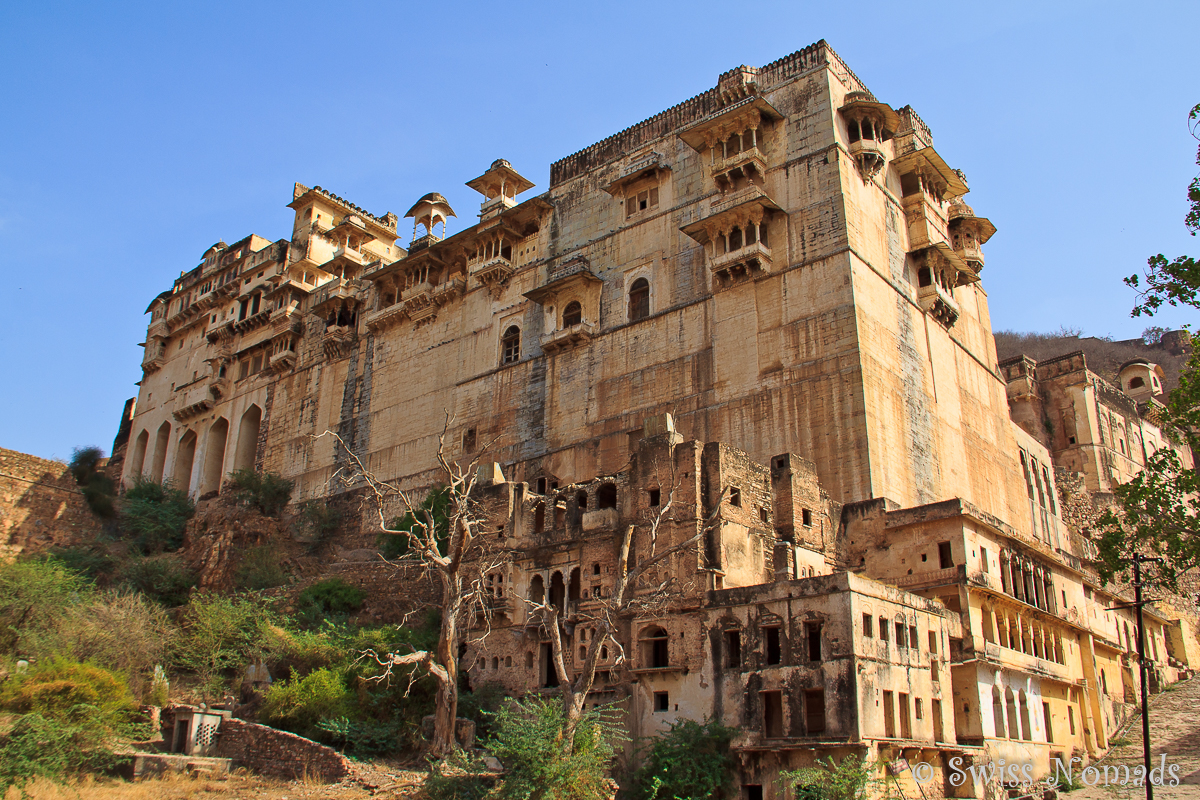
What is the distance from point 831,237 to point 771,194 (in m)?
2.92

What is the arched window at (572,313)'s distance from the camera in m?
33.1

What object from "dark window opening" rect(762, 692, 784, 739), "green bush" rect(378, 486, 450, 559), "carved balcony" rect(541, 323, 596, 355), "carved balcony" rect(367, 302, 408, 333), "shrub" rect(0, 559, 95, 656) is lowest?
"dark window opening" rect(762, 692, 784, 739)

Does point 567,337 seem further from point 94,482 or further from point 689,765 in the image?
point 94,482

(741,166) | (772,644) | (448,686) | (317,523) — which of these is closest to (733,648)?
(772,644)

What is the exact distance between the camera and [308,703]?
20.1 meters

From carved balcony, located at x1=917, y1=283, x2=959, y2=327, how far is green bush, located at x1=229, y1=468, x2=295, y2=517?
2404 centimetres

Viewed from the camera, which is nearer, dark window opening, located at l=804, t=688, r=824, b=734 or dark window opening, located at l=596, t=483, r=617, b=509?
dark window opening, located at l=804, t=688, r=824, b=734

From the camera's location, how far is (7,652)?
74.1 ft

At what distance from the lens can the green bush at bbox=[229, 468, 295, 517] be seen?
1521 inches

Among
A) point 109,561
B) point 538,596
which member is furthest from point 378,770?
point 109,561

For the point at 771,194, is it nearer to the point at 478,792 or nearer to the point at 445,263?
the point at 445,263

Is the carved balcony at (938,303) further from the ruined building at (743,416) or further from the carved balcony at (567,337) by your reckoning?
the carved balcony at (567,337)

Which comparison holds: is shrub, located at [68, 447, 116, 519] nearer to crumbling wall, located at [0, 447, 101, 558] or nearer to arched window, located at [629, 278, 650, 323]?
crumbling wall, located at [0, 447, 101, 558]

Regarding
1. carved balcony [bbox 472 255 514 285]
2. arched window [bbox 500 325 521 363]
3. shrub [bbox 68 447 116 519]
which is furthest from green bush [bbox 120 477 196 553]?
carved balcony [bbox 472 255 514 285]
